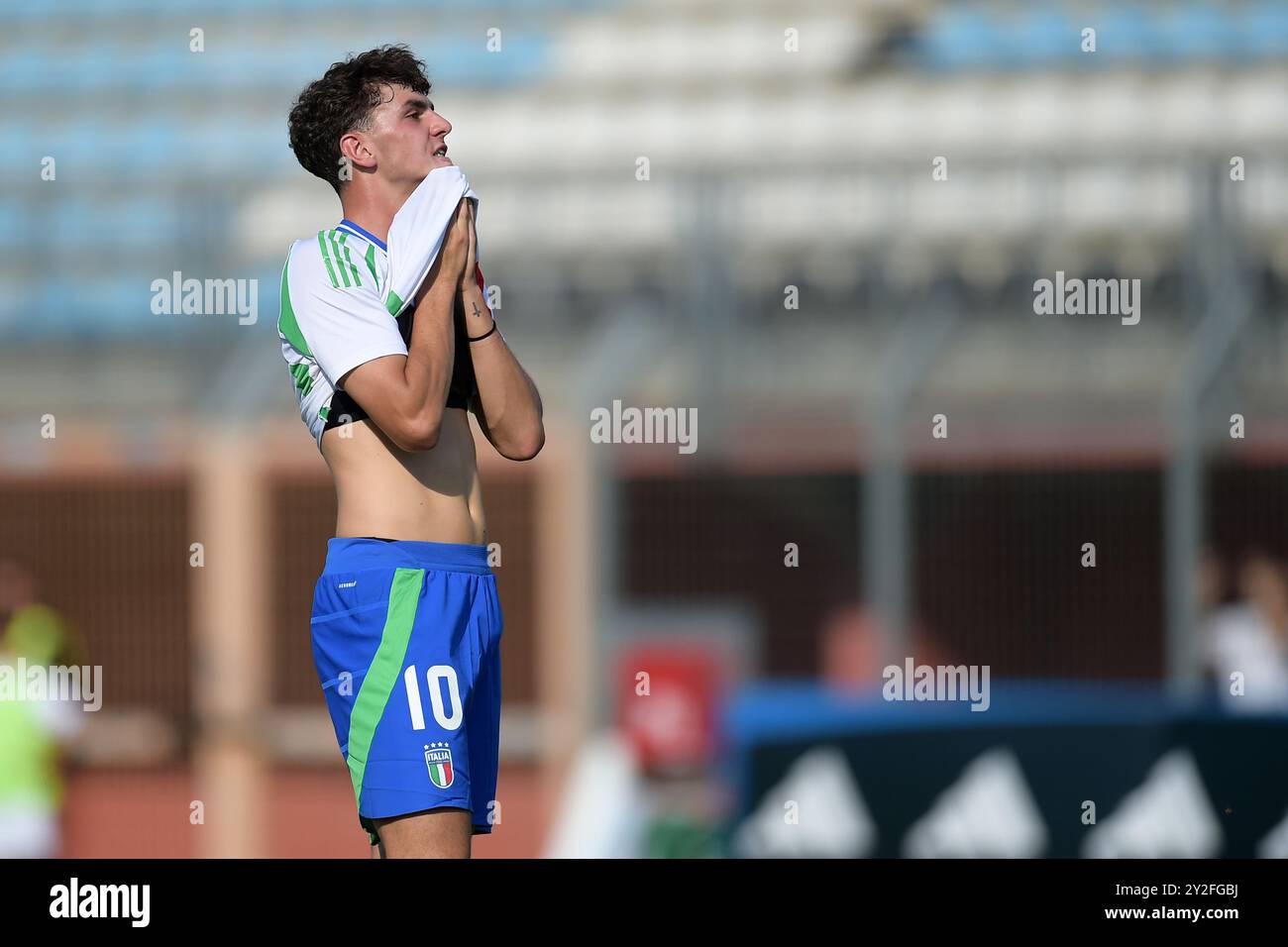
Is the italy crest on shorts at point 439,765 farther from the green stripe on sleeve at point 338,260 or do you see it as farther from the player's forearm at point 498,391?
the green stripe on sleeve at point 338,260

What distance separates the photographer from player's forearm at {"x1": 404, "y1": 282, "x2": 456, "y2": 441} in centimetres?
240

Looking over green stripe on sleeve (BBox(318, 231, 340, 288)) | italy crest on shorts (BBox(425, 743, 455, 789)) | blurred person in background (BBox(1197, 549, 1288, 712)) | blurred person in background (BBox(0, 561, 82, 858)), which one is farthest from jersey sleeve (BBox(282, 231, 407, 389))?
blurred person in background (BBox(0, 561, 82, 858))

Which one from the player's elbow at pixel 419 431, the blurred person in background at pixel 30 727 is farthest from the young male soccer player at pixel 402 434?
the blurred person in background at pixel 30 727

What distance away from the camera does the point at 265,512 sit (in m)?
9.29

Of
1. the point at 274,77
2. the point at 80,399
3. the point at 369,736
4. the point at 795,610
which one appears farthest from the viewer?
the point at 274,77

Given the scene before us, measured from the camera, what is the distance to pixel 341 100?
8.50 ft

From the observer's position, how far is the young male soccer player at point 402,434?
2441 millimetres

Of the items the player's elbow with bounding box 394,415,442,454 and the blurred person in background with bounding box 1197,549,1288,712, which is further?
the blurred person in background with bounding box 1197,549,1288,712

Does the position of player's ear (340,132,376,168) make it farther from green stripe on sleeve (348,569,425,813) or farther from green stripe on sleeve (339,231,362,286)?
green stripe on sleeve (348,569,425,813)

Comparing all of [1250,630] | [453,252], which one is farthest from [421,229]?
[1250,630]

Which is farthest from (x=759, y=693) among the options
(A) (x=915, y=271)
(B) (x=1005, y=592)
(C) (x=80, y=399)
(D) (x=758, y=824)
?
(C) (x=80, y=399)

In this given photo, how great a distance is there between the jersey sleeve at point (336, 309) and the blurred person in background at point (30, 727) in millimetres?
6544
